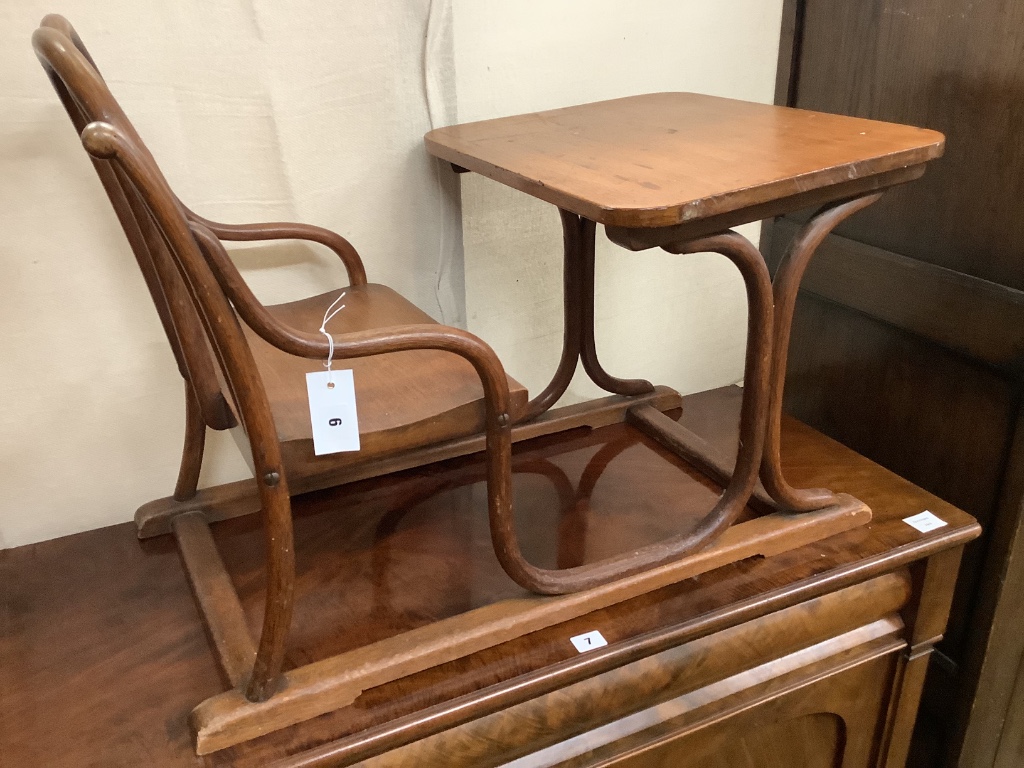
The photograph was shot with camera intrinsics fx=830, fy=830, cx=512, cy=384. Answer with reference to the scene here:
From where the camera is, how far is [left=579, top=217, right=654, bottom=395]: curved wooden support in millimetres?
1154

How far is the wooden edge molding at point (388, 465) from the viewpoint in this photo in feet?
3.50

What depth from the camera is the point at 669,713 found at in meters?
0.90

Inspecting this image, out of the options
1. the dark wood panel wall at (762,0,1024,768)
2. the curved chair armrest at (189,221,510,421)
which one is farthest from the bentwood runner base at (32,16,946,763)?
the dark wood panel wall at (762,0,1024,768)

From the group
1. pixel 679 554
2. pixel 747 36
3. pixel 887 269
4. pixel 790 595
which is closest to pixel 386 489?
pixel 679 554

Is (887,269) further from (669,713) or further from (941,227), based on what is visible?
(669,713)

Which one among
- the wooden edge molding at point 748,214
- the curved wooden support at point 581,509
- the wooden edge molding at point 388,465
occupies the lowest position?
the curved wooden support at point 581,509

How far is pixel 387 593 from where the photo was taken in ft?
3.06

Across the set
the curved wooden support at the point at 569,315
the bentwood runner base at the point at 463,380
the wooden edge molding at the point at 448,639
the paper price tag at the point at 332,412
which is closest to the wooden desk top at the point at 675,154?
the bentwood runner base at the point at 463,380

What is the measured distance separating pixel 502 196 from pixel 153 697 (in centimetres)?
79

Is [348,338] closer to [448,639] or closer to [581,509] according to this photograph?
[448,639]

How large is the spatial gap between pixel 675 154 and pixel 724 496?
0.38 metres

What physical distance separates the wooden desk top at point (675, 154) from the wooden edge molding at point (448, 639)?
395 mm

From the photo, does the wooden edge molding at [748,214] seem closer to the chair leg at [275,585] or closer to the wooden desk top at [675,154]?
the wooden desk top at [675,154]

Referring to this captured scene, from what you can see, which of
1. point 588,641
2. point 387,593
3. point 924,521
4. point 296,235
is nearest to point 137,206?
point 296,235
